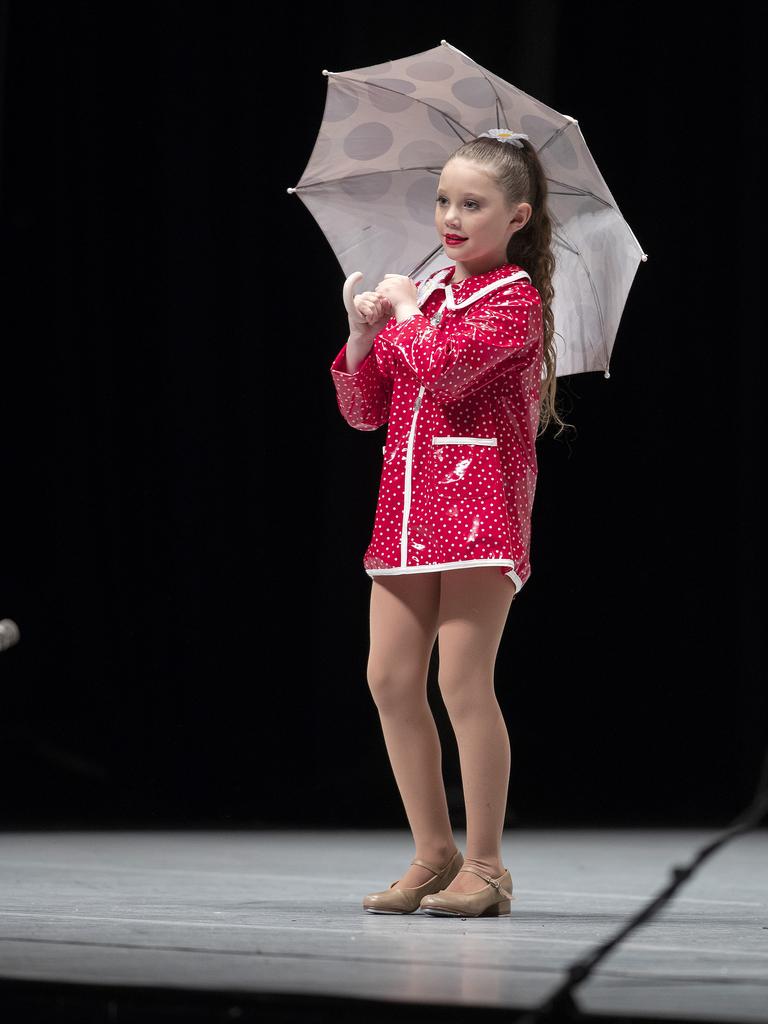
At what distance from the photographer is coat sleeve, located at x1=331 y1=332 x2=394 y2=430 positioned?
249 centimetres

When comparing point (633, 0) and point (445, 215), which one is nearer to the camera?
point (445, 215)

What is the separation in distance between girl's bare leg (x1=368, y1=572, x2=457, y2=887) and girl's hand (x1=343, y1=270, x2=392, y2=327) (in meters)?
0.39

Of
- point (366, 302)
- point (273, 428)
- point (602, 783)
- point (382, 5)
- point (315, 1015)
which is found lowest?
point (602, 783)

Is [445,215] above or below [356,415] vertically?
above

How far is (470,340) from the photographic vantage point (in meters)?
2.26

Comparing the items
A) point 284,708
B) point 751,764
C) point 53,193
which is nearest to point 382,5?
point 53,193

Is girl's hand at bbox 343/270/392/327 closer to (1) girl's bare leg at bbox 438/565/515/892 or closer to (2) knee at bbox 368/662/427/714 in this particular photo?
(1) girl's bare leg at bbox 438/565/515/892

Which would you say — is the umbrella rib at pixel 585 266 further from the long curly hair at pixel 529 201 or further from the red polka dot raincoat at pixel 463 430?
the red polka dot raincoat at pixel 463 430

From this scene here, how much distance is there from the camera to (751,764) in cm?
469

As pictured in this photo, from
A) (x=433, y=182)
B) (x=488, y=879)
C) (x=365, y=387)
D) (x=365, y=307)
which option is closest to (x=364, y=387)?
(x=365, y=387)

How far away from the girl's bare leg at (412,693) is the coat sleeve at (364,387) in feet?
0.95

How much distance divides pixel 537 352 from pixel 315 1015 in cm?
119

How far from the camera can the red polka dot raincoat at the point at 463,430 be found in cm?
228

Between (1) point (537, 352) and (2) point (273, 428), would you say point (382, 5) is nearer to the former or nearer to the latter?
(2) point (273, 428)
